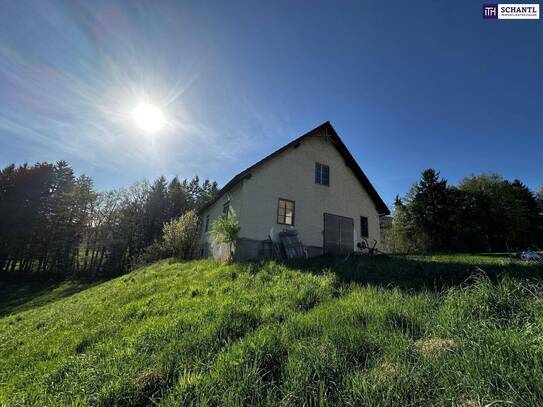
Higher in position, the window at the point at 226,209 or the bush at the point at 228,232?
the window at the point at 226,209

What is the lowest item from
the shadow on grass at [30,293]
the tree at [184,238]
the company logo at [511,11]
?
the shadow on grass at [30,293]

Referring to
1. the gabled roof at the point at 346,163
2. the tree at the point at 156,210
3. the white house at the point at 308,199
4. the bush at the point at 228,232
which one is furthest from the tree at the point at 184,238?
the tree at the point at 156,210

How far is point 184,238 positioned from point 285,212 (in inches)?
311

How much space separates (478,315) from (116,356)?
509 centimetres

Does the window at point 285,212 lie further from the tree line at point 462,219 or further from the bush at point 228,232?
the tree line at point 462,219

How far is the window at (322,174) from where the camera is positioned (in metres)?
15.6

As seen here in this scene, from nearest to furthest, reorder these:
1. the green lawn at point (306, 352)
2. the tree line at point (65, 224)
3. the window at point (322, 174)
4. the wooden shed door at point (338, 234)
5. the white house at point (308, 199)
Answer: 1. the green lawn at point (306, 352)
2. the white house at point (308, 199)
3. the wooden shed door at point (338, 234)
4. the window at point (322, 174)
5. the tree line at point (65, 224)

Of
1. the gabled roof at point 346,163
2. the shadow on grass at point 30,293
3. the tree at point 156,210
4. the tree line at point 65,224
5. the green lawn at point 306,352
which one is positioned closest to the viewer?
the green lawn at point 306,352

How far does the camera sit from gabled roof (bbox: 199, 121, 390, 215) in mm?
13398

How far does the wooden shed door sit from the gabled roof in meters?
3.23

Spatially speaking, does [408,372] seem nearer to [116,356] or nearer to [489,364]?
[489,364]

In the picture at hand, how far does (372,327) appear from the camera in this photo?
335cm

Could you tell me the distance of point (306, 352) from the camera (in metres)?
2.93

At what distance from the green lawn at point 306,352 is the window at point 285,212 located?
7.86 meters
